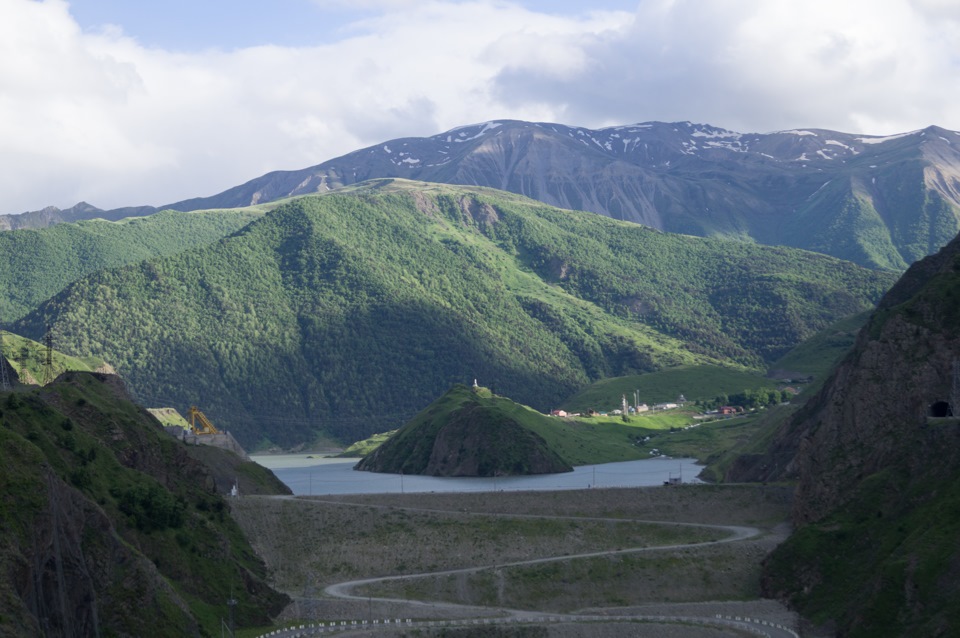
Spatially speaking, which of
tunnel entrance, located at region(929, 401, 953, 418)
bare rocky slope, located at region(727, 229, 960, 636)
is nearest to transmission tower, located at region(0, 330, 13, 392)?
bare rocky slope, located at region(727, 229, 960, 636)

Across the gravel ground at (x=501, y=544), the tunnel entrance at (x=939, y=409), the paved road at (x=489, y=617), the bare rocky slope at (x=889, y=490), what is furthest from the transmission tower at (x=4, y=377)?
the tunnel entrance at (x=939, y=409)

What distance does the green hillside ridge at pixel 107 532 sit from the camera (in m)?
92.5

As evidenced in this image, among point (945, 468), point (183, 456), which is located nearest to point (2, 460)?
point (183, 456)

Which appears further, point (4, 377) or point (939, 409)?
point (4, 377)

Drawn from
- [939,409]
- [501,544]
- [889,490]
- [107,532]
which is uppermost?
[939,409]

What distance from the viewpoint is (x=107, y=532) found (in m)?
103

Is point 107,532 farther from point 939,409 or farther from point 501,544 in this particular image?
point 939,409

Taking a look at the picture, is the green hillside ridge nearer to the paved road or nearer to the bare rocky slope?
the paved road

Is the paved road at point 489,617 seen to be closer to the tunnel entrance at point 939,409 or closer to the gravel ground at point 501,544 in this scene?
the gravel ground at point 501,544

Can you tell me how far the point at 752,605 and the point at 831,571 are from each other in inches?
334

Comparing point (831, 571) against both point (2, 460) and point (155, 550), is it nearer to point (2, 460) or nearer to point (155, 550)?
point (155, 550)

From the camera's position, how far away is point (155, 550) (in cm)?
11625

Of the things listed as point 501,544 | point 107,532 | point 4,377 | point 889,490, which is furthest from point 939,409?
point 4,377

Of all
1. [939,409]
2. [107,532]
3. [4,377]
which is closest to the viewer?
[107,532]
